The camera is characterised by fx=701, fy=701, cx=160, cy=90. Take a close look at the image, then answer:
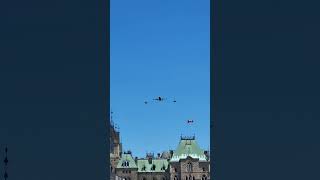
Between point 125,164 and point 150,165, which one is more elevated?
point 125,164

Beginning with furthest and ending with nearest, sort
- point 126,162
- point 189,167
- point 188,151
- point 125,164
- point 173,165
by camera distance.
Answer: point 126,162, point 125,164, point 173,165, point 188,151, point 189,167

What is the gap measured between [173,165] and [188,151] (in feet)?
7.68

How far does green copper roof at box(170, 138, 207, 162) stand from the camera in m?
78.0

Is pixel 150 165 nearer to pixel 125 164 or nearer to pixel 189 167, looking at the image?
pixel 125 164

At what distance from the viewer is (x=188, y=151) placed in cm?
7819

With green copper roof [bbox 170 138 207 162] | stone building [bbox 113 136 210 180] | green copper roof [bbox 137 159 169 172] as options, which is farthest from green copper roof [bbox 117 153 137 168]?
green copper roof [bbox 170 138 207 162]

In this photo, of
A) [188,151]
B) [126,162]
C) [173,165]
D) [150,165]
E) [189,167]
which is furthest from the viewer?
[150,165]

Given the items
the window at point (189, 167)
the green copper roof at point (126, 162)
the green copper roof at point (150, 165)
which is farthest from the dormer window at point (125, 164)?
the window at point (189, 167)

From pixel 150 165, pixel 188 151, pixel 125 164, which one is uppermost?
pixel 188 151

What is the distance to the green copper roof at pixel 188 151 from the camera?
3071 inches

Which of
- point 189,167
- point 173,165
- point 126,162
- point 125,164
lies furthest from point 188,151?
point 125,164

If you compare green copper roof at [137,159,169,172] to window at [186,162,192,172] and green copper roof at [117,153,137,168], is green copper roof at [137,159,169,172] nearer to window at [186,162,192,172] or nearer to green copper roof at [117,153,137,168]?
green copper roof at [117,153,137,168]
